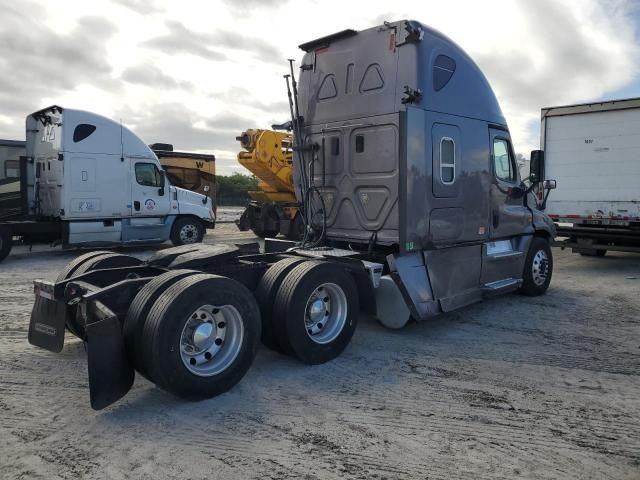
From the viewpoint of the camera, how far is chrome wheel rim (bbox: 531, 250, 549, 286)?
7.88m

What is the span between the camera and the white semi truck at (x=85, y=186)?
11.8 m

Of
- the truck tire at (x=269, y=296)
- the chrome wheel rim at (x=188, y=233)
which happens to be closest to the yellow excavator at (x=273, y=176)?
the chrome wheel rim at (x=188, y=233)

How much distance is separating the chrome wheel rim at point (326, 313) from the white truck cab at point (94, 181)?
9.27m

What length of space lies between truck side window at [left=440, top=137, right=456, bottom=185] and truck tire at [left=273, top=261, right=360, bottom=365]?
1847mm

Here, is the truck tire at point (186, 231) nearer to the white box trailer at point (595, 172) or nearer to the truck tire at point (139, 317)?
the white box trailer at point (595, 172)

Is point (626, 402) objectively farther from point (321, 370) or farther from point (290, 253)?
point (290, 253)

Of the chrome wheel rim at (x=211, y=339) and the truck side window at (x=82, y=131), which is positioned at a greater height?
the truck side window at (x=82, y=131)

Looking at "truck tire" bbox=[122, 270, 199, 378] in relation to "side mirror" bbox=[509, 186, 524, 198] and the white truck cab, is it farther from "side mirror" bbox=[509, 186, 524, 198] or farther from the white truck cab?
the white truck cab

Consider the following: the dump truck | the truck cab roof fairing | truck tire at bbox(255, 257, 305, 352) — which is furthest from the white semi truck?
truck tire at bbox(255, 257, 305, 352)

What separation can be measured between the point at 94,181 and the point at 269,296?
9.33 meters

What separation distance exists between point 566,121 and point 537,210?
13.6 feet

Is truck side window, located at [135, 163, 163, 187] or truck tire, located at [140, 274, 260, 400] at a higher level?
truck side window, located at [135, 163, 163, 187]

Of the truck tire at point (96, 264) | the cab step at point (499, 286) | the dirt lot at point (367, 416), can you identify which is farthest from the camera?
the cab step at point (499, 286)

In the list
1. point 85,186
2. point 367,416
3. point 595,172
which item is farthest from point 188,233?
point 367,416
